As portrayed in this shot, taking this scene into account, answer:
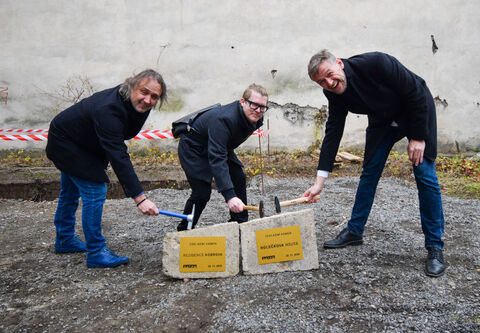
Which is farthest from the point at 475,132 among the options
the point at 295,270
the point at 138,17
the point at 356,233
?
the point at 138,17

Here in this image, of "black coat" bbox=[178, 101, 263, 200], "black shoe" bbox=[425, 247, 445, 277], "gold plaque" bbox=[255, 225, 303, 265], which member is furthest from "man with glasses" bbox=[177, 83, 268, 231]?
"black shoe" bbox=[425, 247, 445, 277]

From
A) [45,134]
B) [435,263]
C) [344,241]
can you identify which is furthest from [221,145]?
[45,134]

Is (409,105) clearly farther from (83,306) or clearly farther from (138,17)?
(138,17)

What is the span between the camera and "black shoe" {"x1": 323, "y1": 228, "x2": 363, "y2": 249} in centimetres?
326

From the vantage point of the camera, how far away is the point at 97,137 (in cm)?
286

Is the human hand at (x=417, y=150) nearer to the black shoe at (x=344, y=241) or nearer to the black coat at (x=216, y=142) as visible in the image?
the black shoe at (x=344, y=241)

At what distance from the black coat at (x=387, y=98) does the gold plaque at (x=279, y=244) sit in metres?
1.03

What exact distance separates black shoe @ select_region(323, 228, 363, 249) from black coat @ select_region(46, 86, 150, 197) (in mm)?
1798

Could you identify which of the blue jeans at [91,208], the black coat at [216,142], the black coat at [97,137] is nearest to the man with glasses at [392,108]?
the black coat at [216,142]

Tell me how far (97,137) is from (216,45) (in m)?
5.47

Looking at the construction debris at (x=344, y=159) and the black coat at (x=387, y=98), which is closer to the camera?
the black coat at (x=387, y=98)

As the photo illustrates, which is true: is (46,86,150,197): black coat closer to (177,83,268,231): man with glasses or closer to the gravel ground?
(177,83,268,231): man with glasses

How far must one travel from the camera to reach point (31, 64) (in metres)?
7.54

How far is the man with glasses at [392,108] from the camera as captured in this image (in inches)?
105
